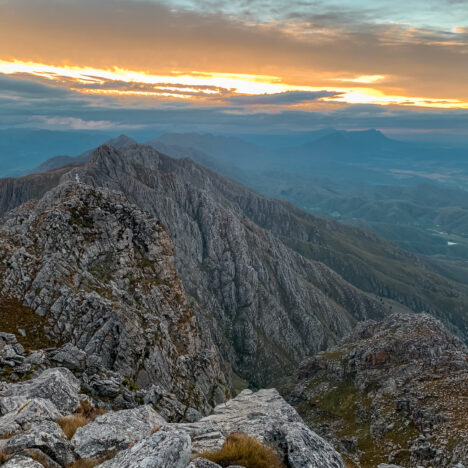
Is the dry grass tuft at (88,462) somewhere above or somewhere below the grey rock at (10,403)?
above

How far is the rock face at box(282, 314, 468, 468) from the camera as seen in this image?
51.2 metres

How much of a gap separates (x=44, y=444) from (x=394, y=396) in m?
71.3

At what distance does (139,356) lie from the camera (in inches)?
2324

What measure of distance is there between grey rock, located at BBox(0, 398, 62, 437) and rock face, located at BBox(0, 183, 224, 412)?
13.8ft

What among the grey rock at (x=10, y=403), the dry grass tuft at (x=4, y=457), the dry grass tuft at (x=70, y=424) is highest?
the dry grass tuft at (x=4, y=457)

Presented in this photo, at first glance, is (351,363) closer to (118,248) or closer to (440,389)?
(440,389)

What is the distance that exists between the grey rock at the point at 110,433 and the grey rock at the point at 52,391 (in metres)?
6.00

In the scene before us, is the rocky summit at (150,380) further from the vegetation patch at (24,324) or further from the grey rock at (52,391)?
the vegetation patch at (24,324)

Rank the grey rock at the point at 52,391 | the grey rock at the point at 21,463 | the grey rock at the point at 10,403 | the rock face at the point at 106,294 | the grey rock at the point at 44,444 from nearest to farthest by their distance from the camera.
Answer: the grey rock at the point at 21,463, the grey rock at the point at 44,444, the grey rock at the point at 10,403, the grey rock at the point at 52,391, the rock face at the point at 106,294

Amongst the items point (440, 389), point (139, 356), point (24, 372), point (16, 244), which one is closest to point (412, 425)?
point (440, 389)

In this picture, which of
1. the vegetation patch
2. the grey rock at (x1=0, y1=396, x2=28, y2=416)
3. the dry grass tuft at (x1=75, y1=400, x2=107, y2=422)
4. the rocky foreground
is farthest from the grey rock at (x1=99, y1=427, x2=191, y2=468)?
the vegetation patch

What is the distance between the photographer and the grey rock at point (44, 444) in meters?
17.4

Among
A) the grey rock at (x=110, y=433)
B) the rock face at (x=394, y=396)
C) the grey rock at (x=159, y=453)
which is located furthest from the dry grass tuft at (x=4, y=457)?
the rock face at (x=394, y=396)

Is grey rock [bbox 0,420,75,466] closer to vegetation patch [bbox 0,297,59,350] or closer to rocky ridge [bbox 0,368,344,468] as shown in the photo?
rocky ridge [bbox 0,368,344,468]
